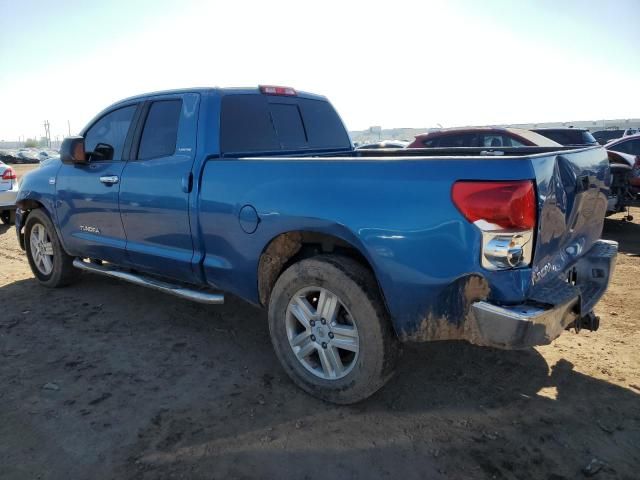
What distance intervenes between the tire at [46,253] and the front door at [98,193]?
31 centimetres

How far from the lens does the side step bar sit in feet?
11.9

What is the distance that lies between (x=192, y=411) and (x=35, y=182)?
3605 mm

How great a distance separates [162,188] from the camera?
377 centimetres

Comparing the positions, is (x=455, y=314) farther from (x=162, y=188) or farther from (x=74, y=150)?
(x=74, y=150)

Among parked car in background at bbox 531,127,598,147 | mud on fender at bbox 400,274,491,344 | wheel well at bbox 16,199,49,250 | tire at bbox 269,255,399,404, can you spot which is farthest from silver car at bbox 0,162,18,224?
parked car in background at bbox 531,127,598,147

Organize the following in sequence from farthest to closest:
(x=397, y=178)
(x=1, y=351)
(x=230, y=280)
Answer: (x=1, y=351), (x=230, y=280), (x=397, y=178)

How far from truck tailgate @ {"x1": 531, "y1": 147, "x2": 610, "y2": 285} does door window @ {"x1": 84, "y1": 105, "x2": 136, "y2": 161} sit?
11.3ft

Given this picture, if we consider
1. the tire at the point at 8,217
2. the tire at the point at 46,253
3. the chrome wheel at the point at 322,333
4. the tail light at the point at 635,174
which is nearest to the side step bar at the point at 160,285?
the tire at the point at 46,253

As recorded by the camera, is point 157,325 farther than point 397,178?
Yes

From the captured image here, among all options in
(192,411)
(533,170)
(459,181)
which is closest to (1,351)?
(192,411)

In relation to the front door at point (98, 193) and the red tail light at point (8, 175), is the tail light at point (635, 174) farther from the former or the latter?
the red tail light at point (8, 175)

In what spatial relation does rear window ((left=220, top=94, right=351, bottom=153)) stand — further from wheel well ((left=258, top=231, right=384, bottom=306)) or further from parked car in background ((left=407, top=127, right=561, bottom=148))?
parked car in background ((left=407, top=127, right=561, bottom=148))

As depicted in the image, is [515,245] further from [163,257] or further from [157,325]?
[157,325]

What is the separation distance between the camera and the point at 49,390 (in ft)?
10.6
